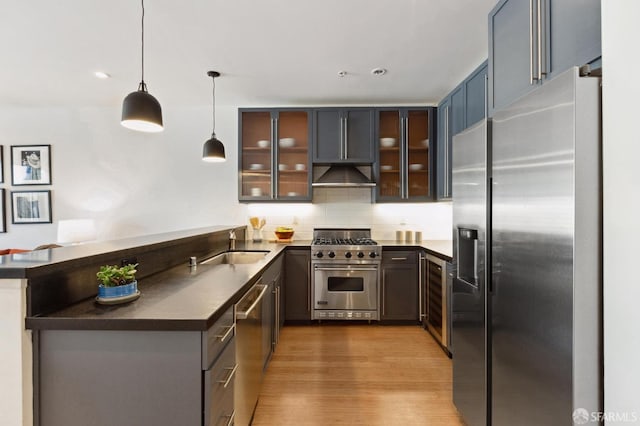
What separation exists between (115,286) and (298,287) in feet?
7.55

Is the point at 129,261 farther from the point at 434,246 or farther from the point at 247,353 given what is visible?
the point at 434,246

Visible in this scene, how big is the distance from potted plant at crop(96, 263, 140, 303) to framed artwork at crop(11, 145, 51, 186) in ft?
12.6

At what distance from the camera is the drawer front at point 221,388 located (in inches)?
41.3

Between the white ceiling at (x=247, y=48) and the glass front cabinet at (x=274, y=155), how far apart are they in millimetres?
241

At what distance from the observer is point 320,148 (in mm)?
3691

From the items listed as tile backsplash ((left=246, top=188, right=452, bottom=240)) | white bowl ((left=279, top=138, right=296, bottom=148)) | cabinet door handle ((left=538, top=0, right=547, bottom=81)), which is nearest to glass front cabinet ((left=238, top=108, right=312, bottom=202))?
white bowl ((left=279, top=138, right=296, bottom=148))

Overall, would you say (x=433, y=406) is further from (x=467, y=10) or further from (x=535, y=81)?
(x=467, y=10)

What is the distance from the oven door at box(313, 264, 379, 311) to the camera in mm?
3357

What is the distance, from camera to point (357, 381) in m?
2.30

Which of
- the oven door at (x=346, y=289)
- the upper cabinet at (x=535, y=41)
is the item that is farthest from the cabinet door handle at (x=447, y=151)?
the upper cabinet at (x=535, y=41)

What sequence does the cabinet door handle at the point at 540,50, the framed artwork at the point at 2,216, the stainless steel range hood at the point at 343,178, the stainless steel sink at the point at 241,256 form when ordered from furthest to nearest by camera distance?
the framed artwork at the point at 2,216 < the stainless steel range hood at the point at 343,178 < the stainless steel sink at the point at 241,256 < the cabinet door handle at the point at 540,50

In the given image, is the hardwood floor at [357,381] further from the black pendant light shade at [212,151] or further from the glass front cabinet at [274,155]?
the black pendant light shade at [212,151]

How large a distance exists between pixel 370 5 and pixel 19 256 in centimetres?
236

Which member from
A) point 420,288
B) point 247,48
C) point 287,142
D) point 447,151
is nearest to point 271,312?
point 420,288
